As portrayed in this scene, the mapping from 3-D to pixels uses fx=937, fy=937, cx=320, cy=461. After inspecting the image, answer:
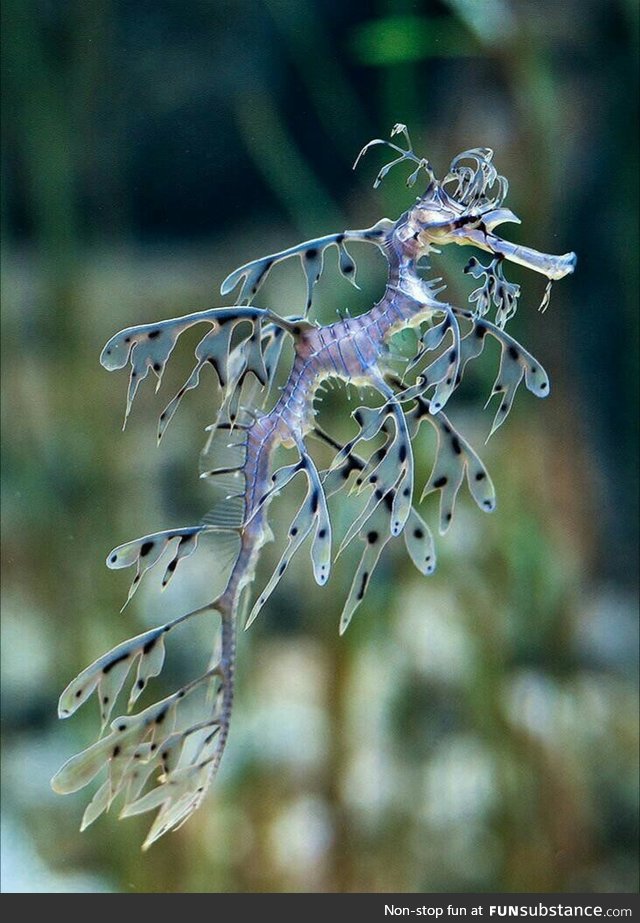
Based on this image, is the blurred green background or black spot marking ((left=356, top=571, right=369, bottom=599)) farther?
the blurred green background

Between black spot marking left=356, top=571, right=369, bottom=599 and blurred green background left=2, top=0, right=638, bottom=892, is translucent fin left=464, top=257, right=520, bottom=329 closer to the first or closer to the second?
black spot marking left=356, top=571, right=369, bottom=599

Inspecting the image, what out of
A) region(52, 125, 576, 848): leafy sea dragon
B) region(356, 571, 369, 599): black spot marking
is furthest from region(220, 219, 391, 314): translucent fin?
region(356, 571, 369, 599): black spot marking

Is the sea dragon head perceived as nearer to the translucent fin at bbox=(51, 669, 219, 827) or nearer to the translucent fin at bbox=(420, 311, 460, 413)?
the translucent fin at bbox=(420, 311, 460, 413)

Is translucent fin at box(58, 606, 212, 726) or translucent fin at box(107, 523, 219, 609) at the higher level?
translucent fin at box(107, 523, 219, 609)

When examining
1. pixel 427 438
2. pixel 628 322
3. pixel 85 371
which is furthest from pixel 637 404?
pixel 85 371
